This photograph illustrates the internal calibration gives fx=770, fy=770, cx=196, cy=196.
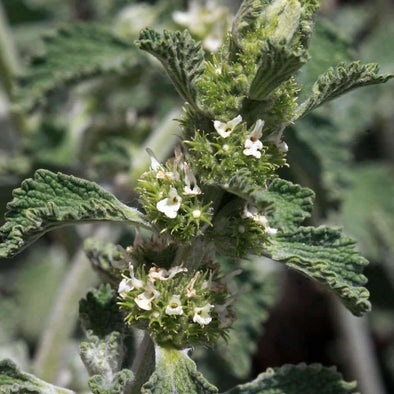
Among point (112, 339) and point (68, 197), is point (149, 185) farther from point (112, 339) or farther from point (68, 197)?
point (112, 339)

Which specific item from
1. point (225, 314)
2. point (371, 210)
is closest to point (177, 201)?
point (225, 314)

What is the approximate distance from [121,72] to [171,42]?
1.23 metres

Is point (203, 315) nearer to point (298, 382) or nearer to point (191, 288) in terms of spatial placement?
point (191, 288)

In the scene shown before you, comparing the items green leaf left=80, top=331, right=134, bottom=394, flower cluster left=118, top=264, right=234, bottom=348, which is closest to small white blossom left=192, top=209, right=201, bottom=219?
flower cluster left=118, top=264, right=234, bottom=348

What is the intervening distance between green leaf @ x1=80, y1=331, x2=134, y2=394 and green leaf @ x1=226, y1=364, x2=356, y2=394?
10.0 inches

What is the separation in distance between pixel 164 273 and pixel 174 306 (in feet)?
0.22

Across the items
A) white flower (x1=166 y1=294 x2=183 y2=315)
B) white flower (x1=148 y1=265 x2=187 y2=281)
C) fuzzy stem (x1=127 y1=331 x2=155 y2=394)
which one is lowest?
→ fuzzy stem (x1=127 y1=331 x2=155 y2=394)

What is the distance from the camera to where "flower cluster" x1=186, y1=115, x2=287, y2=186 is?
138 centimetres

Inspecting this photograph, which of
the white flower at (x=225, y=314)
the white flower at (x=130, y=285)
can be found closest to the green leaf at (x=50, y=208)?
the white flower at (x=130, y=285)

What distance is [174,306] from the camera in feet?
4.69

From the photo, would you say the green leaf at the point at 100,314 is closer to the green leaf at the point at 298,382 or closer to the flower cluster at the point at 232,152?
the green leaf at the point at 298,382

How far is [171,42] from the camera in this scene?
4.34 ft

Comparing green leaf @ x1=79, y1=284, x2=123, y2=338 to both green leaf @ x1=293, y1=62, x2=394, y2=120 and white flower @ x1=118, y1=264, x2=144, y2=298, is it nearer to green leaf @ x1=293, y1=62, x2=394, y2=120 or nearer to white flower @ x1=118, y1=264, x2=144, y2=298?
white flower @ x1=118, y1=264, x2=144, y2=298

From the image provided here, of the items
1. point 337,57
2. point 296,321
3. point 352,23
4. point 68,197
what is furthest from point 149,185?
point 296,321
